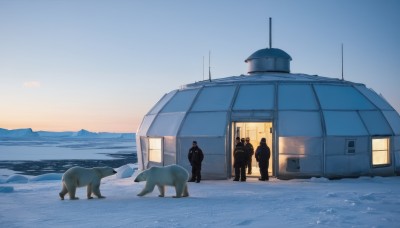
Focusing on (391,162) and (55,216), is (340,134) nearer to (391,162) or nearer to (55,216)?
(391,162)

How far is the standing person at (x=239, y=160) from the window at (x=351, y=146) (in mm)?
4535

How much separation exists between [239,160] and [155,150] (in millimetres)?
4914

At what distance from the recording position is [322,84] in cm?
1947

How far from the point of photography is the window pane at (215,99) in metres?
18.7

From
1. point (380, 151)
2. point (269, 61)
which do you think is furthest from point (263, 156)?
point (269, 61)

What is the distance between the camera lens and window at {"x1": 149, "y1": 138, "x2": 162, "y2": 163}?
19641 millimetres

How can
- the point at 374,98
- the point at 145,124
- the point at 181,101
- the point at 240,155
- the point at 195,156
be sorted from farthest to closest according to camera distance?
1. the point at 145,124
2. the point at 374,98
3. the point at 181,101
4. the point at 240,155
5. the point at 195,156

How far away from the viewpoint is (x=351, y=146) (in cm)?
1773

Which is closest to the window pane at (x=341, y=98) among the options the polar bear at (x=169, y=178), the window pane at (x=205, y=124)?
the window pane at (x=205, y=124)

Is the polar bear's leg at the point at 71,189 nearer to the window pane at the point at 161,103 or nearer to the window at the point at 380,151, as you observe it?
the window pane at the point at 161,103

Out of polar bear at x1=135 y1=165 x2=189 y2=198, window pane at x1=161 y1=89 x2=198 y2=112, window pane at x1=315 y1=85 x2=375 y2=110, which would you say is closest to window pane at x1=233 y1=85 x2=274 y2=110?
window pane at x1=315 y1=85 x2=375 y2=110

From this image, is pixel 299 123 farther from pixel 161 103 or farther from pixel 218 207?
pixel 218 207

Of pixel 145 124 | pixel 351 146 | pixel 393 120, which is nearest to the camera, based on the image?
pixel 351 146

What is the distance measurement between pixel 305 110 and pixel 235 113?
3041 millimetres
